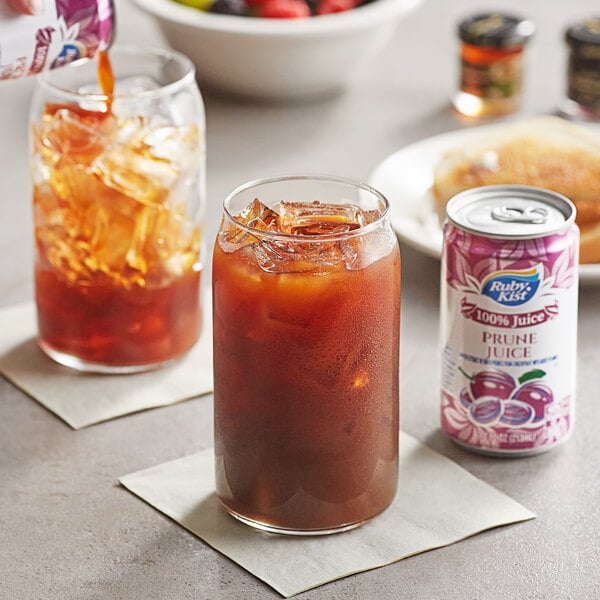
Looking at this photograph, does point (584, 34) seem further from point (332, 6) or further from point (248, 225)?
point (248, 225)

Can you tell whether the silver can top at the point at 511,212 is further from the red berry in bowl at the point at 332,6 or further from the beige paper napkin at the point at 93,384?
the red berry in bowl at the point at 332,6

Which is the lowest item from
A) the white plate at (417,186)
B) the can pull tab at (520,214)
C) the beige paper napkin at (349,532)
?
the beige paper napkin at (349,532)

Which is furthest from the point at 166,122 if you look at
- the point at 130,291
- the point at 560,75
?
the point at 560,75

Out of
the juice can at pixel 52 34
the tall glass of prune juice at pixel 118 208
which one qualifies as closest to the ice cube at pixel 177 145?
the tall glass of prune juice at pixel 118 208

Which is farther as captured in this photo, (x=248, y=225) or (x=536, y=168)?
(x=536, y=168)

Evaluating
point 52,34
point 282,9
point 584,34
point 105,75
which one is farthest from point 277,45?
point 52,34

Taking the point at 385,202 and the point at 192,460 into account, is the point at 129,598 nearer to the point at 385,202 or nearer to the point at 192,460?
the point at 192,460
